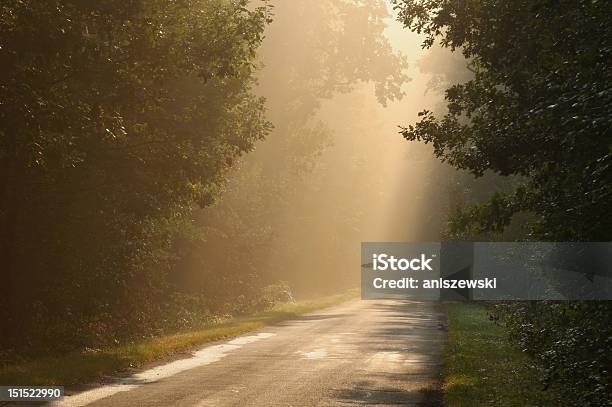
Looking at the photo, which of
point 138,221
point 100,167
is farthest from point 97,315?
point 100,167

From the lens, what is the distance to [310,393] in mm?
15781

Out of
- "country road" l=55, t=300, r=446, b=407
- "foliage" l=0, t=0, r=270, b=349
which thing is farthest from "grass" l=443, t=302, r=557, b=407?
"foliage" l=0, t=0, r=270, b=349

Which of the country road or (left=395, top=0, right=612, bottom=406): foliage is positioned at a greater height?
(left=395, top=0, right=612, bottom=406): foliage

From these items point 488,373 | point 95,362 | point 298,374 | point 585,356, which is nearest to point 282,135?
point 95,362

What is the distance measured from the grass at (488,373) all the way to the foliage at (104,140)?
793cm

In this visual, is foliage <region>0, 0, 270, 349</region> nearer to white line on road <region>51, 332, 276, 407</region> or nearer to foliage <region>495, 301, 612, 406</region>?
white line on road <region>51, 332, 276, 407</region>

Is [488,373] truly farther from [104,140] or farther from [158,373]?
[104,140]

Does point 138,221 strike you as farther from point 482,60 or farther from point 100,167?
point 482,60

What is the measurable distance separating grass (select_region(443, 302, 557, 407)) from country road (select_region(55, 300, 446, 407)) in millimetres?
452

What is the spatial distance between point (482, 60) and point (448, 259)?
3697 cm

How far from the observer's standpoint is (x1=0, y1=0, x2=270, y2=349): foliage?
52.8 feet

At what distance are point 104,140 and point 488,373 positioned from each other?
10775 mm

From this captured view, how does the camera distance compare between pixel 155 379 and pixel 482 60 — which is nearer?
pixel 482 60

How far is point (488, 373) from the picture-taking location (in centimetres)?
1858
